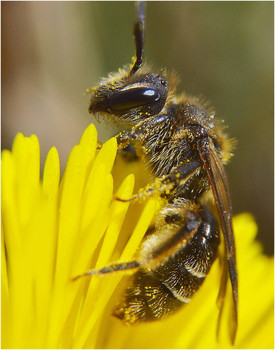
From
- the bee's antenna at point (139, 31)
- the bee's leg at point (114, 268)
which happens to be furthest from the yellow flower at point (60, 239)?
the bee's antenna at point (139, 31)

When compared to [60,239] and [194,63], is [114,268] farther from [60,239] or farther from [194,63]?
[194,63]

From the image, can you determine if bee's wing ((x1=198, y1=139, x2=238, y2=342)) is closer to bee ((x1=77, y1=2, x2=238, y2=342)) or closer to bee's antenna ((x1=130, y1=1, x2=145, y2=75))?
bee ((x1=77, y1=2, x2=238, y2=342))

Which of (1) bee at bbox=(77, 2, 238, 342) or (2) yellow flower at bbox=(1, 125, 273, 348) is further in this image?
(1) bee at bbox=(77, 2, 238, 342)

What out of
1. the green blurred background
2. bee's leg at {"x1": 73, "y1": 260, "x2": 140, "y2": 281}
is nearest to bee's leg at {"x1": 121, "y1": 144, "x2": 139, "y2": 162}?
bee's leg at {"x1": 73, "y1": 260, "x2": 140, "y2": 281}

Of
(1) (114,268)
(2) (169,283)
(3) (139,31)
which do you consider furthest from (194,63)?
(1) (114,268)

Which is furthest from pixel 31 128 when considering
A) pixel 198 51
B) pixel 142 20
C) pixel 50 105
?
pixel 198 51

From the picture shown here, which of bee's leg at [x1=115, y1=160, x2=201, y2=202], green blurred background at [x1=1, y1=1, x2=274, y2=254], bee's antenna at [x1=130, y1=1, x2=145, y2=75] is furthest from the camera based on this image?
green blurred background at [x1=1, y1=1, x2=274, y2=254]
